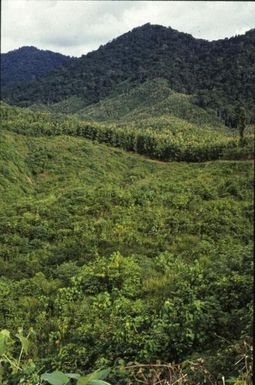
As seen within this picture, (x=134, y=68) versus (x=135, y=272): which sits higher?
(x=134, y=68)

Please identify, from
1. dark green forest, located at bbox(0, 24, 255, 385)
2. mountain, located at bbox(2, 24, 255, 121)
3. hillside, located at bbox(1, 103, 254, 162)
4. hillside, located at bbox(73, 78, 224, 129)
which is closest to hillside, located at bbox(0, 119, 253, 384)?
dark green forest, located at bbox(0, 24, 255, 385)

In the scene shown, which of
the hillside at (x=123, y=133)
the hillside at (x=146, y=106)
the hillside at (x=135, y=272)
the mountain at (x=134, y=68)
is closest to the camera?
the hillside at (x=135, y=272)

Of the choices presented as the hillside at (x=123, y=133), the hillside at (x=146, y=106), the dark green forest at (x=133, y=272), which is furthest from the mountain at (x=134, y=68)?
the dark green forest at (x=133, y=272)

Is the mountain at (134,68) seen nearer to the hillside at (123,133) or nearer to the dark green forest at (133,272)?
the hillside at (123,133)

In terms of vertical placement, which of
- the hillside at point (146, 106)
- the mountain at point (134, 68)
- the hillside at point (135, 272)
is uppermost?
the mountain at point (134, 68)

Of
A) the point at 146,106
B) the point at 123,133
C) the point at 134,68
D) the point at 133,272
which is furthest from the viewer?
the point at 134,68

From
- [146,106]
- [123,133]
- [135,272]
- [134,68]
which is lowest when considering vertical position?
[135,272]

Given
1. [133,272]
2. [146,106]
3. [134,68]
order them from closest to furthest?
[133,272]
[146,106]
[134,68]

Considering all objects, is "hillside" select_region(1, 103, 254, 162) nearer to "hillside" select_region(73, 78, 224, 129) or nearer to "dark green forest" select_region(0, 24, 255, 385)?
"dark green forest" select_region(0, 24, 255, 385)

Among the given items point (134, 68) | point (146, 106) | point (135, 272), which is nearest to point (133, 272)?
point (135, 272)

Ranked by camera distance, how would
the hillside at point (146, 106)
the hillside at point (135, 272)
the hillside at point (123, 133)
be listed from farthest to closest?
1. the hillside at point (146, 106)
2. the hillside at point (123, 133)
3. the hillside at point (135, 272)

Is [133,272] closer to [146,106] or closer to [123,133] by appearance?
[123,133]

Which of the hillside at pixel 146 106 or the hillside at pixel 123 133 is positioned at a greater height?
the hillside at pixel 146 106
